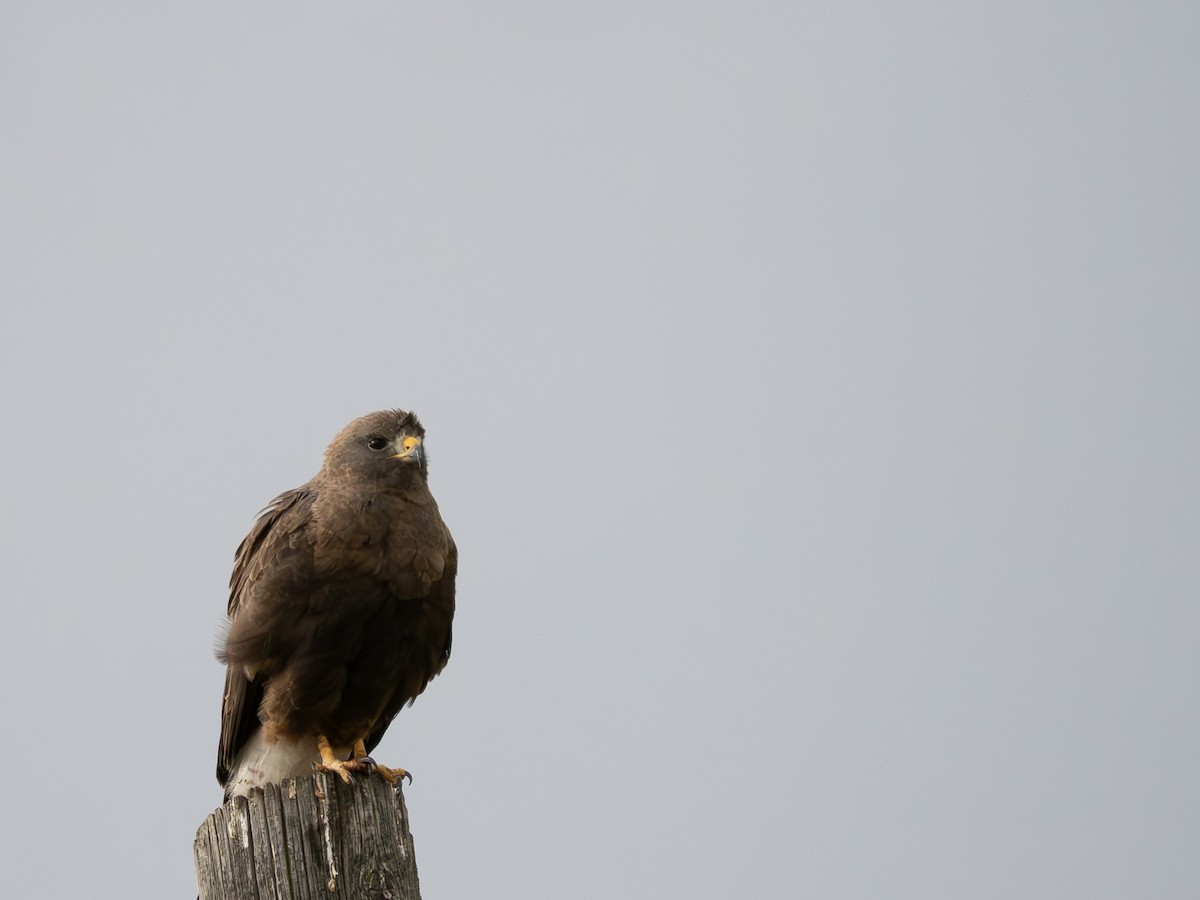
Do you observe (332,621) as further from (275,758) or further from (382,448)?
(382,448)

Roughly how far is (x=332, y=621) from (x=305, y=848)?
1.84m

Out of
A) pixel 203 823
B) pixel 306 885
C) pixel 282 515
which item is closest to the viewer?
pixel 306 885

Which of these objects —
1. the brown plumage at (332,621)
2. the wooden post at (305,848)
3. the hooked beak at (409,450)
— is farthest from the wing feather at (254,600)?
the wooden post at (305,848)

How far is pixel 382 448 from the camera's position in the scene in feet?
20.4

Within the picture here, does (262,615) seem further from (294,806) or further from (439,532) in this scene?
(294,806)

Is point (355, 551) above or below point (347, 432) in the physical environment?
below

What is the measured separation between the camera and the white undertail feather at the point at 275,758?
5.85m

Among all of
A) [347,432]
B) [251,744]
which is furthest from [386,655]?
[347,432]

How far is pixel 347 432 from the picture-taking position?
6.39 meters

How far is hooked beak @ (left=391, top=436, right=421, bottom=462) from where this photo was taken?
20.1 feet

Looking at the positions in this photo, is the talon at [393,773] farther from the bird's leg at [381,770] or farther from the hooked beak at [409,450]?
the hooked beak at [409,450]

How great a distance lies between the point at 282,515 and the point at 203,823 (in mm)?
2152

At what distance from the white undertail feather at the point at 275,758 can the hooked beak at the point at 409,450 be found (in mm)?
1390

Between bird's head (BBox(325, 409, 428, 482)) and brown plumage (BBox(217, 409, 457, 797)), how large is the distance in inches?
0.5
